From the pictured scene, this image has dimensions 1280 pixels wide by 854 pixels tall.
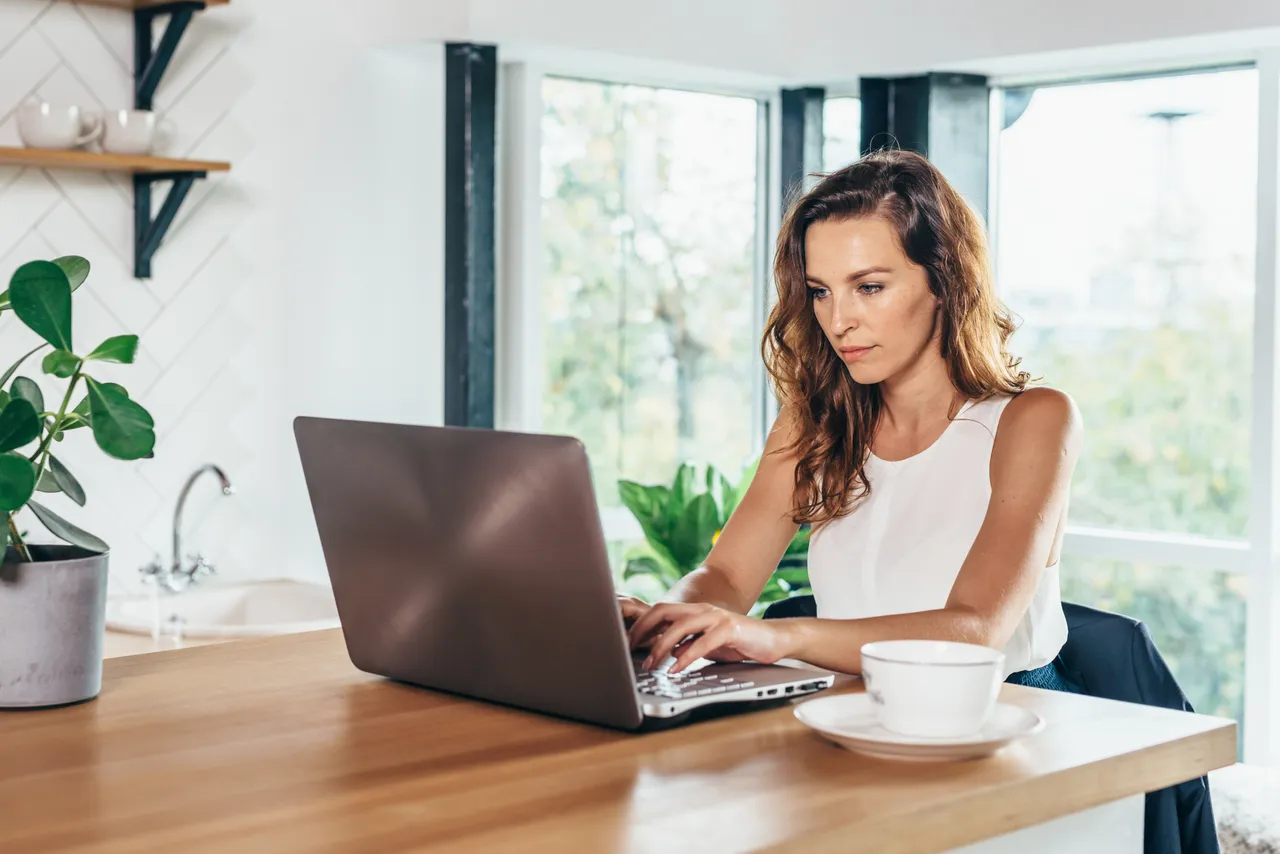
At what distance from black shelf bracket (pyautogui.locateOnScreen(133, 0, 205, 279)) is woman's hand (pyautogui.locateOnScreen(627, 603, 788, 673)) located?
1897mm

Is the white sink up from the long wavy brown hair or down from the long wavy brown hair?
down

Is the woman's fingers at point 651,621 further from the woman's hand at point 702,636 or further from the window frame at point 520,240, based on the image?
the window frame at point 520,240

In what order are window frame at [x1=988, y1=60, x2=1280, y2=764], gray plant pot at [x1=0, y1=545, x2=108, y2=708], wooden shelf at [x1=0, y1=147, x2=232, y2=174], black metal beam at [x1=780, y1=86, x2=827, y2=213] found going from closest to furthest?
gray plant pot at [x1=0, y1=545, x2=108, y2=708], wooden shelf at [x1=0, y1=147, x2=232, y2=174], window frame at [x1=988, y1=60, x2=1280, y2=764], black metal beam at [x1=780, y1=86, x2=827, y2=213]

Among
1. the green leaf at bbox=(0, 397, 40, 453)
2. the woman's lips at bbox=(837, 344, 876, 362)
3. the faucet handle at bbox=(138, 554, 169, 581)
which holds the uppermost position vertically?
the woman's lips at bbox=(837, 344, 876, 362)

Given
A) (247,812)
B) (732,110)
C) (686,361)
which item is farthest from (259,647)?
(732,110)

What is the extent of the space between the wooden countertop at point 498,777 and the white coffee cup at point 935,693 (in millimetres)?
32

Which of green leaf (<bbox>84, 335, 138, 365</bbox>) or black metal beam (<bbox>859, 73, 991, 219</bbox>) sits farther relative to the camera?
black metal beam (<bbox>859, 73, 991, 219</bbox>)

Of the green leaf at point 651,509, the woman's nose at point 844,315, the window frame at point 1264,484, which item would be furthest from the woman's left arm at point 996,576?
the green leaf at point 651,509

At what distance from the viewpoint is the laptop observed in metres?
1.25

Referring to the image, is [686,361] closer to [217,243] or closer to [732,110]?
[732,110]

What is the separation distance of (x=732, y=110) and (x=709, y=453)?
2.99ft

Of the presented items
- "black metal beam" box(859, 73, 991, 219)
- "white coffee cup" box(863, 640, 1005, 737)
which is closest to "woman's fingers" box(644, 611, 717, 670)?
"white coffee cup" box(863, 640, 1005, 737)

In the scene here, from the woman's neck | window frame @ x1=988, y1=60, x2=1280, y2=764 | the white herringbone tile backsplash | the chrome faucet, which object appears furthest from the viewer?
window frame @ x1=988, y1=60, x2=1280, y2=764

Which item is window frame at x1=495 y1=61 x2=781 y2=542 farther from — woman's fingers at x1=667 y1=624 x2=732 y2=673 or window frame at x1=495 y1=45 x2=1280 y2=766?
woman's fingers at x1=667 y1=624 x2=732 y2=673
